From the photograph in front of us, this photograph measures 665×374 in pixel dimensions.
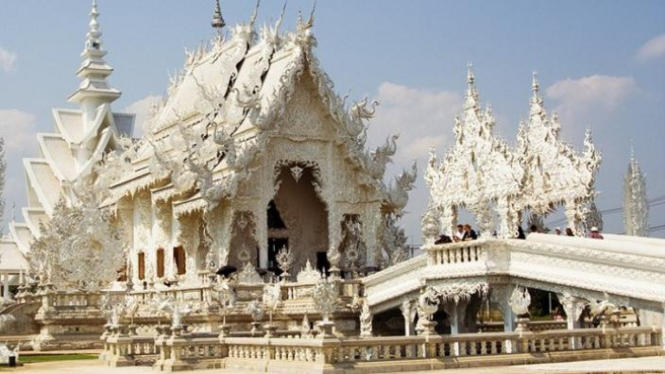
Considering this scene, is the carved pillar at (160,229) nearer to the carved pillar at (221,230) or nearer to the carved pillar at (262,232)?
the carved pillar at (221,230)

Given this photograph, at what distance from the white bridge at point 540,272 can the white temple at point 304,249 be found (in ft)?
0.14

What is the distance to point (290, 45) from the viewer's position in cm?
3147

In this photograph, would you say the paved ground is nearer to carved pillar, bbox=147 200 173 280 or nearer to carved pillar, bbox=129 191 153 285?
carved pillar, bbox=147 200 173 280

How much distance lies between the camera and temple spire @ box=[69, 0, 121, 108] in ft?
168

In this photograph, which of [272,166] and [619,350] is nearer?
[619,350]

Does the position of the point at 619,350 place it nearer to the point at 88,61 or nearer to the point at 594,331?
the point at 594,331

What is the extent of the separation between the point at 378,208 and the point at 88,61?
81.4ft

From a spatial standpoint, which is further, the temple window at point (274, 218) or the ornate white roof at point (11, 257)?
the ornate white roof at point (11, 257)

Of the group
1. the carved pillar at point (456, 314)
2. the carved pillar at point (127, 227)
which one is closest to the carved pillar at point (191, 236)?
the carved pillar at point (127, 227)

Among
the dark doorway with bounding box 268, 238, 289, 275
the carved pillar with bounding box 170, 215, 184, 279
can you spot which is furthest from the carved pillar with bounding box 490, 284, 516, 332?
the carved pillar with bounding box 170, 215, 184, 279

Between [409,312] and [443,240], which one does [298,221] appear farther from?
[443,240]

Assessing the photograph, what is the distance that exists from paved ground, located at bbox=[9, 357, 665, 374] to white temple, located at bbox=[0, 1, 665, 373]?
584 mm

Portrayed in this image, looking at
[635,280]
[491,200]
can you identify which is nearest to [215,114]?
[491,200]

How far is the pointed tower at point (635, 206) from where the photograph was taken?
3594 centimetres
